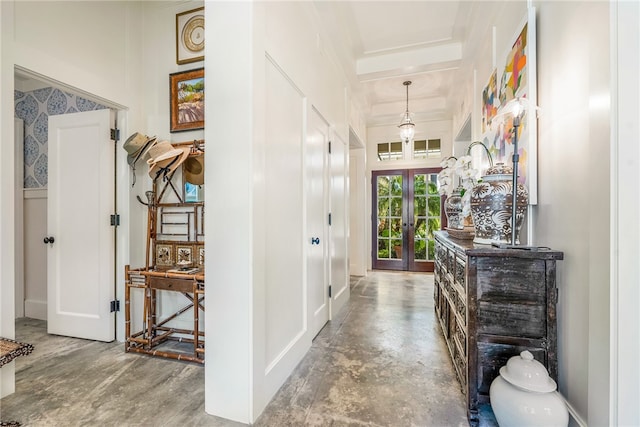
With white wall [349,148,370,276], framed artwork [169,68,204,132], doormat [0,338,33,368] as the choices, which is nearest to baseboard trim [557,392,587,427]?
doormat [0,338,33,368]

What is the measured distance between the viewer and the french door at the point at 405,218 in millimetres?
5641

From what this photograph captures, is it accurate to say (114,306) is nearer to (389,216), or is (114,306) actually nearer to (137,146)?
(137,146)

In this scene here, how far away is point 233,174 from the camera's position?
157 cm

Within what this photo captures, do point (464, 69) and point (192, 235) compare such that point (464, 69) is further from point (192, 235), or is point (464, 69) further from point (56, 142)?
point (56, 142)

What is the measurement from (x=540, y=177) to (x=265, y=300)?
5.88 ft

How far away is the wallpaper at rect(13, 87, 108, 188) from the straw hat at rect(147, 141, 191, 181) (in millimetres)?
1745

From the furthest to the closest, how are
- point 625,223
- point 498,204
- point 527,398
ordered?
point 498,204 → point 527,398 → point 625,223

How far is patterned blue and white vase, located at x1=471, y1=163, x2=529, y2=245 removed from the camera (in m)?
1.64

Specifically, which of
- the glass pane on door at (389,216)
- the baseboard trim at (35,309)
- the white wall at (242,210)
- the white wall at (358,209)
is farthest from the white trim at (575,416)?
the baseboard trim at (35,309)

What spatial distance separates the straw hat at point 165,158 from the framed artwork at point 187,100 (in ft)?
0.79

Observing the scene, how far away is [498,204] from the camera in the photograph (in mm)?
1657

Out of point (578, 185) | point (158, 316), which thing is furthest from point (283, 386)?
point (578, 185)

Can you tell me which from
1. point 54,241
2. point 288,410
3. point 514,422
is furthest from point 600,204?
point 54,241

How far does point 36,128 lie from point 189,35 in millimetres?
2276
